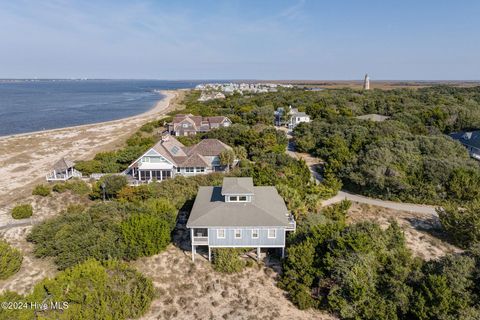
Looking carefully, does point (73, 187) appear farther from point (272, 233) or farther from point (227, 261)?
point (272, 233)

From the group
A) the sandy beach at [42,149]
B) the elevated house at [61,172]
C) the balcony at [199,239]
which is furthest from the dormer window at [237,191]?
the elevated house at [61,172]

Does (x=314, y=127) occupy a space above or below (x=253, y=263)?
above

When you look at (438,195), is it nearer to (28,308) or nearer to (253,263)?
A: (253,263)

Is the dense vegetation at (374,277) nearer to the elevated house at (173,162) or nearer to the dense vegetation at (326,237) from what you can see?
the dense vegetation at (326,237)

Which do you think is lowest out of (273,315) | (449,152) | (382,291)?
(273,315)

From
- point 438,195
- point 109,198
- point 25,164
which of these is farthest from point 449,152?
point 25,164

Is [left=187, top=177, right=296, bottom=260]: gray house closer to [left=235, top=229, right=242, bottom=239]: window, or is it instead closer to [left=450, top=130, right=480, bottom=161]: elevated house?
[left=235, top=229, right=242, bottom=239]: window

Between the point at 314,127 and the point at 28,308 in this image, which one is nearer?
the point at 28,308
